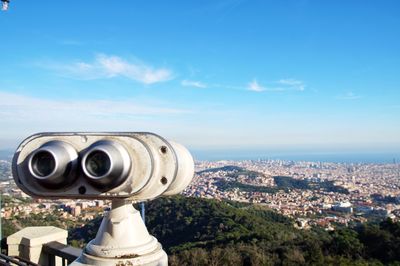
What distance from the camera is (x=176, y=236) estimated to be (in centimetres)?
2434

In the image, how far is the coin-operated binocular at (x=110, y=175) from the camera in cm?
94

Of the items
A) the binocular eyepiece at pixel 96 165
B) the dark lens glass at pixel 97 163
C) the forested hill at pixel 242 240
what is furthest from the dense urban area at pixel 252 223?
the dark lens glass at pixel 97 163

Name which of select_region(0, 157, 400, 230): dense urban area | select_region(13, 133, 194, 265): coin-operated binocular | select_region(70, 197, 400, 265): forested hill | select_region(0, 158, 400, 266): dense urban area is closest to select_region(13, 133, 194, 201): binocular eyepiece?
select_region(13, 133, 194, 265): coin-operated binocular

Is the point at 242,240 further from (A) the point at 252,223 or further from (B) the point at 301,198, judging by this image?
(B) the point at 301,198

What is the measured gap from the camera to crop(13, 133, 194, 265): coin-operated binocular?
94 centimetres

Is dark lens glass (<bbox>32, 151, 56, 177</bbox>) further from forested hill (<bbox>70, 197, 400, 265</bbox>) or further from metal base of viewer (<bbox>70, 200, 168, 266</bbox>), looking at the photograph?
forested hill (<bbox>70, 197, 400, 265</bbox>)

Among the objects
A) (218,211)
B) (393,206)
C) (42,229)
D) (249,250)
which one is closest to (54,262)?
(42,229)

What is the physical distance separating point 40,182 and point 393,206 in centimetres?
5321

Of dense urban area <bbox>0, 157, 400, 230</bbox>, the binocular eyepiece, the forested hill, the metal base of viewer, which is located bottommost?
dense urban area <bbox>0, 157, 400, 230</bbox>

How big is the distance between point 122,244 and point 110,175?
21 cm

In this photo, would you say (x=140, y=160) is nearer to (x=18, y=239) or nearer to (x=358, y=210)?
(x=18, y=239)

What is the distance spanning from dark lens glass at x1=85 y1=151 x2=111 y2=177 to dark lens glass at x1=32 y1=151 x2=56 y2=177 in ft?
0.30

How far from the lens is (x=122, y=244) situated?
101 centimetres

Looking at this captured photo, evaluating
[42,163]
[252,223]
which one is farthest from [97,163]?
[252,223]
